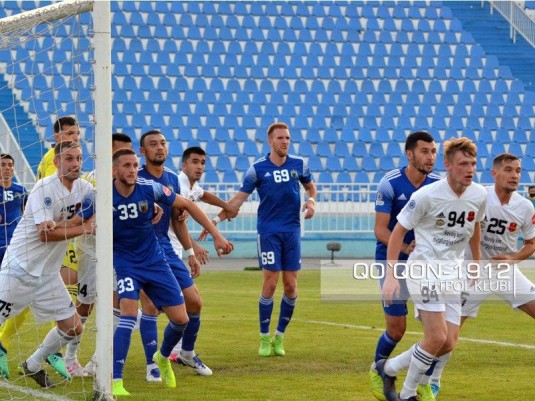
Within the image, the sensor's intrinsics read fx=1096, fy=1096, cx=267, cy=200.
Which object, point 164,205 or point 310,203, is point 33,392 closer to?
point 164,205

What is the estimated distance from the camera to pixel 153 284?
849cm

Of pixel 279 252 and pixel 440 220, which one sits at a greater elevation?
pixel 440 220

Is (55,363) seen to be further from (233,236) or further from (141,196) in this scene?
(233,236)

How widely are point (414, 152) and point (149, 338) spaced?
8.78ft

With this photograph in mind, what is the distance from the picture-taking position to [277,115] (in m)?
29.1

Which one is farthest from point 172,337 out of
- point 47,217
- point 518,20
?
point 518,20

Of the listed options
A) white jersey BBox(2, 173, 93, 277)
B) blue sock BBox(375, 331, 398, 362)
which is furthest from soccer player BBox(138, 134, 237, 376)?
blue sock BBox(375, 331, 398, 362)

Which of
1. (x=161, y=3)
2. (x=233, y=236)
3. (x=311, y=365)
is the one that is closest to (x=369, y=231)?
(x=233, y=236)

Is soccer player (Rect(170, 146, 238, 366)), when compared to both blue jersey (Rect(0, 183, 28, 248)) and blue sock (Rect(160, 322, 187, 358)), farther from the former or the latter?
blue jersey (Rect(0, 183, 28, 248))

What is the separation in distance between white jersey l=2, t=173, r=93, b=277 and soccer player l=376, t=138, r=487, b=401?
2411mm

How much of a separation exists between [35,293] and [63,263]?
4.21 feet

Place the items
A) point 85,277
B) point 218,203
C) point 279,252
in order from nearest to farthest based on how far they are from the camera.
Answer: point 85,277, point 218,203, point 279,252

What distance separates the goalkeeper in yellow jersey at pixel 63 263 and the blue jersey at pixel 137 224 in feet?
2.57

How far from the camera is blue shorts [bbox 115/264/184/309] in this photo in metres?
8.36
